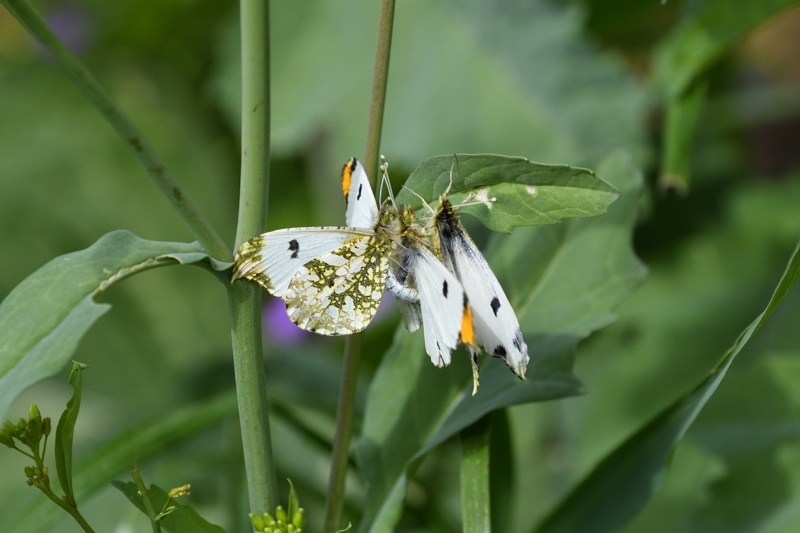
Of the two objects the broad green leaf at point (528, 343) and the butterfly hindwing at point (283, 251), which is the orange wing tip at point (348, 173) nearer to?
the butterfly hindwing at point (283, 251)

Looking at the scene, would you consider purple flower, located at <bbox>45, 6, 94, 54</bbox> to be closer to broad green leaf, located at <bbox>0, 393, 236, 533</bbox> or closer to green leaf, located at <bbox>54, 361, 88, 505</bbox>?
broad green leaf, located at <bbox>0, 393, 236, 533</bbox>

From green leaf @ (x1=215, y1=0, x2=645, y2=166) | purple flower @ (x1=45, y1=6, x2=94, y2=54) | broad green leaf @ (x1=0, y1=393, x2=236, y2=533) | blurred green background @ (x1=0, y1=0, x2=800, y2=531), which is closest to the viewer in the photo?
broad green leaf @ (x1=0, y1=393, x2=236, y2=533)

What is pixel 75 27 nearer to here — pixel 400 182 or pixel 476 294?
pixel 400 182

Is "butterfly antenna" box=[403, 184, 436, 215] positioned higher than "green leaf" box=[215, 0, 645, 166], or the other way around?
"green leaf" box=[215, 0, 645, 166]

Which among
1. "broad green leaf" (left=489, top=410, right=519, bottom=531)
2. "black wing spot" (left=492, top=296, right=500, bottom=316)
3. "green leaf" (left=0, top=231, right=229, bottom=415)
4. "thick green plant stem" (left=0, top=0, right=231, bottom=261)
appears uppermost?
"thick green plant stem" (left=0, top=0, right=231, bottom=261)

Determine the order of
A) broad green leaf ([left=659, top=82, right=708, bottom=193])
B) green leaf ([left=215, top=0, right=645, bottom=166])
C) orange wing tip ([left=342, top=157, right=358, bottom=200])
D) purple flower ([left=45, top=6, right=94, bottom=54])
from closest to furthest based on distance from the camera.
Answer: orange wing tip ([left=342, top=157, right=358, bottom=200])
broad green leaf ([left=659, top=82, right=708, bottom=193])
green leaf ([left=215, top=0, right=645, bottom=166])
purple flower ([left=45, top=6, right=94, bottom=54])

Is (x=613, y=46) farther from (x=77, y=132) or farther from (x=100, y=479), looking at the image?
(x=100, y=479)

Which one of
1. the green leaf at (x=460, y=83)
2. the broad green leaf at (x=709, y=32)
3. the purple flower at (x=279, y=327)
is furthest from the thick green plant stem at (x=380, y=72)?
the purple flower at (x=279, y=327)

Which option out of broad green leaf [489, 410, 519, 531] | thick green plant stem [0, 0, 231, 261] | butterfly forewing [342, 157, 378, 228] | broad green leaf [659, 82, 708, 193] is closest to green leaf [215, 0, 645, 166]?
broad green leaf [659, 82, 708, 193]
